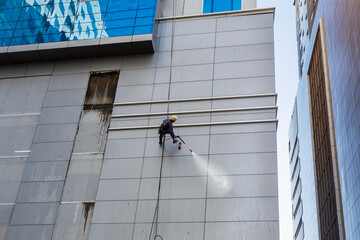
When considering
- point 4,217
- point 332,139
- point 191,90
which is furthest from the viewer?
point 332,139

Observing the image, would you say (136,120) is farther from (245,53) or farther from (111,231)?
(245,53)

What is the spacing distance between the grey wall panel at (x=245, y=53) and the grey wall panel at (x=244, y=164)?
5033 mm

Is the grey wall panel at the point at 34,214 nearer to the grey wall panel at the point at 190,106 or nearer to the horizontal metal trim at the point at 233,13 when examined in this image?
the grey wall panel at the point at 190,106

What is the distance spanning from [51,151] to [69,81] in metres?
4.01

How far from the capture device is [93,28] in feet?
74.5

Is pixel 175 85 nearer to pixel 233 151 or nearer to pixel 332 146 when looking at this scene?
pixel 233 151

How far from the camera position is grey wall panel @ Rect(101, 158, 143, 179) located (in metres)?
18.4

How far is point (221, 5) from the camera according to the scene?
23359 mm

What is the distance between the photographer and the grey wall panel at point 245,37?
2105cm

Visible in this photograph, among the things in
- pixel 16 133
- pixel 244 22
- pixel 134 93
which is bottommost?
pixel 16 133

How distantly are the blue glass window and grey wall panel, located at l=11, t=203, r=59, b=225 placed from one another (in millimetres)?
12594

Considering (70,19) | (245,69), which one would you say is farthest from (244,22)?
(70,19)

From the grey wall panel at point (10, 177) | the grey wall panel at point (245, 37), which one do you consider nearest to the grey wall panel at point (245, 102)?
the grey wall panel at point (245, 37)

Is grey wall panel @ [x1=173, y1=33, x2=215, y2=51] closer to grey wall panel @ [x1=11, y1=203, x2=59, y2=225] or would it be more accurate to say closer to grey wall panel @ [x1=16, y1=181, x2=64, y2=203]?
grey wall panel @ [x1=16, y1=181, x2=64, y2=203]
